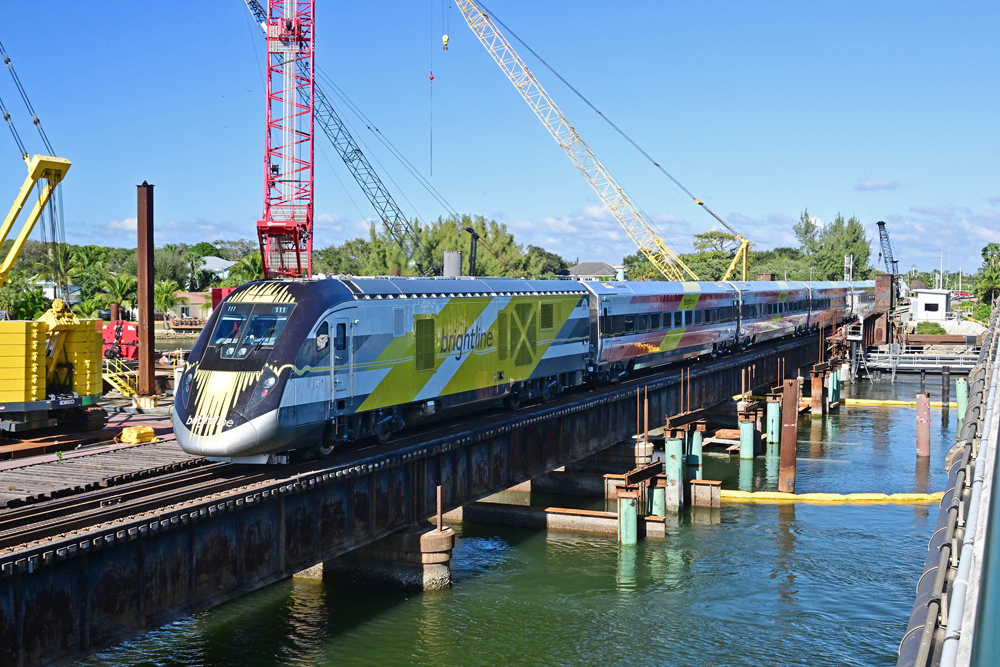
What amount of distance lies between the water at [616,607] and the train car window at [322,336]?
7155mm

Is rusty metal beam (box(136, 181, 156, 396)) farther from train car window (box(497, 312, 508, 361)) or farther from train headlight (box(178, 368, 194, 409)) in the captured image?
train headlight (box(178, 368, 194, 409))

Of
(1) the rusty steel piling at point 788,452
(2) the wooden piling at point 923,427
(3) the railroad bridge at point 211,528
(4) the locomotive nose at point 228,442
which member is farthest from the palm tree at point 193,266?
(4) the locomotive nose at point 228,442

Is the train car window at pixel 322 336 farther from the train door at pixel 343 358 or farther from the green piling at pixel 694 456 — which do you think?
the green piling at pixel 694 456

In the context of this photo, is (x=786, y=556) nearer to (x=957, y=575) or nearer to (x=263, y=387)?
(x=263, y=387)

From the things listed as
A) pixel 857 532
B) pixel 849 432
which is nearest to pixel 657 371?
pixel 857 532

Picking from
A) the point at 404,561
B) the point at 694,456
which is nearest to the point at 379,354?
the point at 404,561

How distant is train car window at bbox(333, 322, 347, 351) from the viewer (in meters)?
20.2

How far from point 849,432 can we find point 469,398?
35.6 metres

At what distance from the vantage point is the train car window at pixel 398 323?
2231 cm

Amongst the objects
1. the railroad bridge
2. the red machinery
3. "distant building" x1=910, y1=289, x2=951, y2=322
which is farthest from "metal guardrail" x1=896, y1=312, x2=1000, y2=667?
"distant building" x1=910, y1=289, x2=951, y2=322

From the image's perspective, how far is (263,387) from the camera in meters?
18.4

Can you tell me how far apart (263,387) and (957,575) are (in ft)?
43.5

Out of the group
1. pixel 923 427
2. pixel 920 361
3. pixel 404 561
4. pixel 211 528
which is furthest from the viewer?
pixel 920 361

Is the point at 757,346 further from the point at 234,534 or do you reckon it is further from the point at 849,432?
the point at 234,534
